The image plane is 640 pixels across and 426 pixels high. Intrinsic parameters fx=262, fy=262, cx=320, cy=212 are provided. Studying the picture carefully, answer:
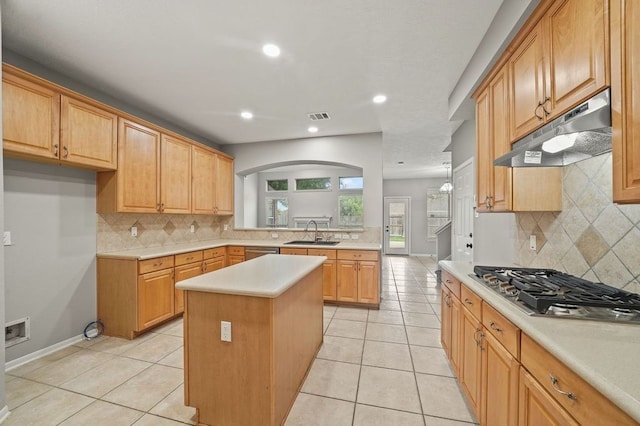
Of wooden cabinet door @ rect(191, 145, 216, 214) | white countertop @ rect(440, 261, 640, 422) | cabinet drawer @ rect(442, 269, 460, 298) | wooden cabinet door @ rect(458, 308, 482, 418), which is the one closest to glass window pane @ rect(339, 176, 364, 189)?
wooden cabinet door @ rect(191, 145, 216, 214)

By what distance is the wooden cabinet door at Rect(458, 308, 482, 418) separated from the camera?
162 centimetres

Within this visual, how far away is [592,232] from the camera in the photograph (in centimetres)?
160

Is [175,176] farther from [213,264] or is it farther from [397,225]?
[397,225]

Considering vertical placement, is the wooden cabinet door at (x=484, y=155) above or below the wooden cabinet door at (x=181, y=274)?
above

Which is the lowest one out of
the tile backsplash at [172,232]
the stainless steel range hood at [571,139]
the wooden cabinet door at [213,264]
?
the wooden cabinet door at [213,264]

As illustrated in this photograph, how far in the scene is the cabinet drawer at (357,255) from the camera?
385 centimetres

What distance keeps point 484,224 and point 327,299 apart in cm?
237

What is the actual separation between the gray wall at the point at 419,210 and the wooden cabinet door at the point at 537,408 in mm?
8222

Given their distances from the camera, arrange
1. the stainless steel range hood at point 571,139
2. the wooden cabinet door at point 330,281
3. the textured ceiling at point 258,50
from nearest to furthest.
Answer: the stainless steel range hood at point 571,139
the textured ceiling at point 258,50
the wooden cabinet door at point 330,281

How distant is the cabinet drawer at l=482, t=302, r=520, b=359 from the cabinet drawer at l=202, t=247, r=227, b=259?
3.52 metres

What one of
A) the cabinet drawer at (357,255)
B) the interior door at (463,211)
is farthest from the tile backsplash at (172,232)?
the interior door at (463,211)

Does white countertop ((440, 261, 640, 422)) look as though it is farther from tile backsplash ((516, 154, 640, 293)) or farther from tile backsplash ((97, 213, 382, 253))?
tile backsplash ((97, 213, 382, 253))

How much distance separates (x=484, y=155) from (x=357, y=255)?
2.17m

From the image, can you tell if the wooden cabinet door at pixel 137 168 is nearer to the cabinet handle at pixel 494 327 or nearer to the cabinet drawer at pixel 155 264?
the cabinet drawer at pixel 155 264
